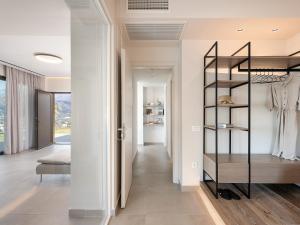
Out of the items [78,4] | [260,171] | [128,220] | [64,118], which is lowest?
[128,220]

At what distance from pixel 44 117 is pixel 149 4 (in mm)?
5799

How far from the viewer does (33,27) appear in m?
2.70

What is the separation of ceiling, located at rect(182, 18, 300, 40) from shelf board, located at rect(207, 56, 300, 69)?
0.43 metres

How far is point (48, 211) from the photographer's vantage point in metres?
2.40

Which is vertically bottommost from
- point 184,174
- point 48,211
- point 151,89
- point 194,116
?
point 48,211

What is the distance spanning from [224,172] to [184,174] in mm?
706

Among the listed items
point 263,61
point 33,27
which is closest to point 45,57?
point 33,27

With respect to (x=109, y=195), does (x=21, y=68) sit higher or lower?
higher

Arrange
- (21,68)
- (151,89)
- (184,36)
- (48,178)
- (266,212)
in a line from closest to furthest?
(266,212)
(184,36)
(48,178)
(21,68)
(151,89)

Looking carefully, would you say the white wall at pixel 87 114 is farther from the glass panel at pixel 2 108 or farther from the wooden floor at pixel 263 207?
the glass panel at pixel 2 108

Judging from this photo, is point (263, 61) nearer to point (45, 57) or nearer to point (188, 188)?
point (188, 188)

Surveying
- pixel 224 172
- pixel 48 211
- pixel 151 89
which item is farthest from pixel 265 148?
pixel 151 89

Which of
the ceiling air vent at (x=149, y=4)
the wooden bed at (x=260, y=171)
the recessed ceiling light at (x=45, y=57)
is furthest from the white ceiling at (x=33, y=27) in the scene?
the wooden bed at (x=260, y=171)

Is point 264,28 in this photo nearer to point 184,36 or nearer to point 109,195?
point 184,36
